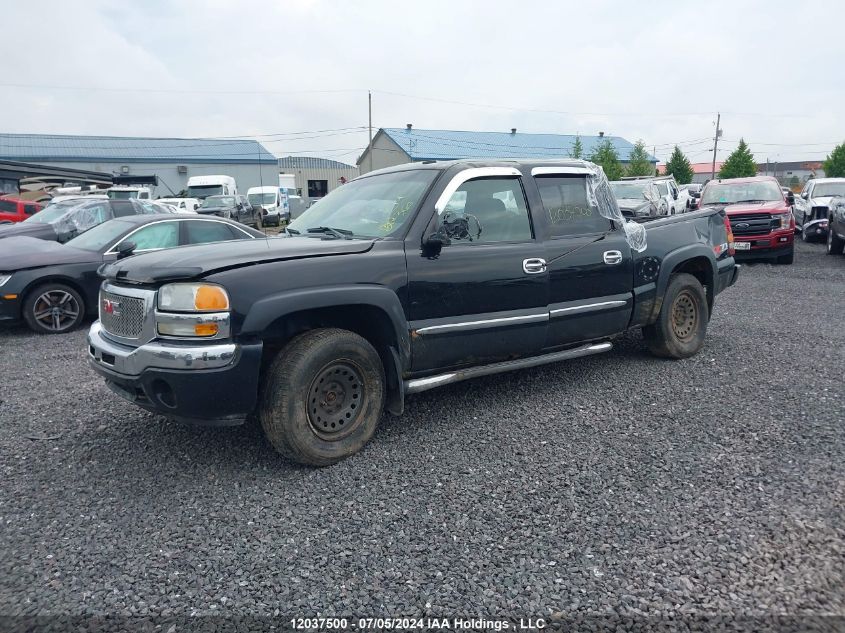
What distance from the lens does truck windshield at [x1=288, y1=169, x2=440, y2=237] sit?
4242mm

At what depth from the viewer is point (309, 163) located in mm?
67750

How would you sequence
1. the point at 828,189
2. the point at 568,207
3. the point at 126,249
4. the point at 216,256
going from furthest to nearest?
the point at 828,189 → the point at 126,249 → the point at 568,207 → the point at 216,256

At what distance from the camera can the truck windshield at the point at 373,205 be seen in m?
4.24

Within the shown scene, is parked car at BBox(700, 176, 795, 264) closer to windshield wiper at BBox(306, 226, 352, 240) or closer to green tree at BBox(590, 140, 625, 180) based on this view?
windshield wiper at BBox(306, 226, 352, 240)

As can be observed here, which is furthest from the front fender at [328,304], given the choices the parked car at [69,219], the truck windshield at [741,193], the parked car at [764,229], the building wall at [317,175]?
the building wall at [317,175]

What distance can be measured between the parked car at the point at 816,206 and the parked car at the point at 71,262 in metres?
15.2

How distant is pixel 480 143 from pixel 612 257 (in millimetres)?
47924

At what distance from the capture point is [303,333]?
3691 millimetres

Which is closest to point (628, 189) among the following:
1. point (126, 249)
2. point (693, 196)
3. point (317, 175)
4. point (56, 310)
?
point (693, 196)

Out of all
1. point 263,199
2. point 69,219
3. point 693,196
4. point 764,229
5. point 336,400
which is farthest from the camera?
point 263,199

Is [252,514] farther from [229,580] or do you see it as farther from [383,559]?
[383,559]

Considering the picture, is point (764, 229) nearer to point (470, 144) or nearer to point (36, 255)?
point (36, 255)

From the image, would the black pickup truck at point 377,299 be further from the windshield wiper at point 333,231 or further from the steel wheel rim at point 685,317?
the steel wheel rim at point 685,317

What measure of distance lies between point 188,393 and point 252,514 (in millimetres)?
714
